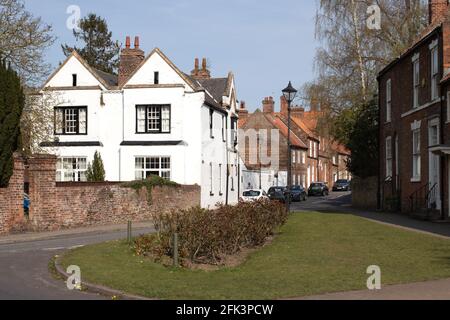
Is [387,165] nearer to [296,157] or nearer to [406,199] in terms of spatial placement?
[406,199]

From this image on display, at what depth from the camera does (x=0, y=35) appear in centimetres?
3017

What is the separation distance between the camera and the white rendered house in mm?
39812

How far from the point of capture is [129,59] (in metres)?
43.3

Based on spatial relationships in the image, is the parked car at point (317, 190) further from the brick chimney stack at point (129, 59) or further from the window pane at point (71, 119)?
the window pane at point (71, 119)

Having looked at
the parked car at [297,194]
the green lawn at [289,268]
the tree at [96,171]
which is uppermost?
the tree at [96,171]

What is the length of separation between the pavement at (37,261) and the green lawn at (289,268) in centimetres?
75

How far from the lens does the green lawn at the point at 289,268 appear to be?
37.4 ft

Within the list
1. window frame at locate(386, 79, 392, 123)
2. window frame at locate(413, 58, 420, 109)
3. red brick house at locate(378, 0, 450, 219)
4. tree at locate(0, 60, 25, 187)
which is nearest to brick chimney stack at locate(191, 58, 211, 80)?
red brick house at locate(378, 0, 450, 219)

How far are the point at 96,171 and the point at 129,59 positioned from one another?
853cm

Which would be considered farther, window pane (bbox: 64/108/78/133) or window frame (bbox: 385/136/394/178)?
window pane (bbox: 64/108/78/133)

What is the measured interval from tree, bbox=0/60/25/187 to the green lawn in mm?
7288

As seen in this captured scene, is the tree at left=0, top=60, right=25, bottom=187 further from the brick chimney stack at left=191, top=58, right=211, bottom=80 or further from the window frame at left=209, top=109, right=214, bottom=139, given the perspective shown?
the brick chimney stack at left=191, top=58, right=211, bottom=80

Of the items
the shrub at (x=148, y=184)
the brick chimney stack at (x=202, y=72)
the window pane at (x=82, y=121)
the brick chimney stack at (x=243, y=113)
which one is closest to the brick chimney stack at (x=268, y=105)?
the brick chimney stack at (x=243, y=113)

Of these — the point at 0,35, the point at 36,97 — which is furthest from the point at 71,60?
the point at 0,35
